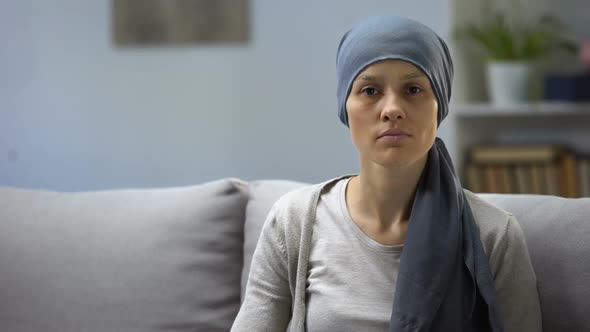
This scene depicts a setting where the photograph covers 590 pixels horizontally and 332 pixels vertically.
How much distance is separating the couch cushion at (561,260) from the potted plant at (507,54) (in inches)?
68.4

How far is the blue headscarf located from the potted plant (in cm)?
192

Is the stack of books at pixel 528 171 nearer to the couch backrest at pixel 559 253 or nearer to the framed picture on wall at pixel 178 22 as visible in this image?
the framed picture on wall at pixel 178 22

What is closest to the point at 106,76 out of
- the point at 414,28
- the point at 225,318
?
the point at 225,318

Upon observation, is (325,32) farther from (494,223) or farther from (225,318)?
(494,223)

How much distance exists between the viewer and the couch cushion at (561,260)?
1.53 meters

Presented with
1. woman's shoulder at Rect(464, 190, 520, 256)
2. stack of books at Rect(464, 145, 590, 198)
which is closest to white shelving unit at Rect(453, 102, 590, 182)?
stack of books at Rect(464, 145, 590, 198)

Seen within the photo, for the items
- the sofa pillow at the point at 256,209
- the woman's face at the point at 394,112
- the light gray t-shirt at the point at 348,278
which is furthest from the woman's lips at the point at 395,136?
the sofa pillow at the point at 256,209

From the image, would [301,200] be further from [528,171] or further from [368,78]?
[528,171]

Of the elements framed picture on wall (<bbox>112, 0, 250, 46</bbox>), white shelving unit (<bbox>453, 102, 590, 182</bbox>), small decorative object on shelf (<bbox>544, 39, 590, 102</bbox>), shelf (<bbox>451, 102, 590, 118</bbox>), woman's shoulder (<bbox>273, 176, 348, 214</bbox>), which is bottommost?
white shelving unit (<bbox>453, 102, 590, 182</bbox>)

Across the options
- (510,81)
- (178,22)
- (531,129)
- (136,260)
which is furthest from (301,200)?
(531,129)

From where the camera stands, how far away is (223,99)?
3602 mm

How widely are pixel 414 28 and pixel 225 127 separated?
228 cm

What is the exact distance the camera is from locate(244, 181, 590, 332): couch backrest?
153 cm

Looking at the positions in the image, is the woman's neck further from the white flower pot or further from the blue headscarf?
the white flower pot
